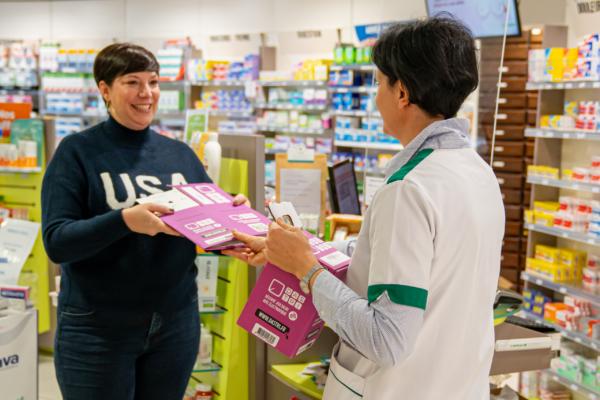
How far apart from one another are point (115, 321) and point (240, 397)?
1161mm

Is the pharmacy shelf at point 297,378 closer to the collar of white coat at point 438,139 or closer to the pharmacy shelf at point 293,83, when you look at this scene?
the collar of white coat at point 438,139

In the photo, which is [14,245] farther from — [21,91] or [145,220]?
[21,91]

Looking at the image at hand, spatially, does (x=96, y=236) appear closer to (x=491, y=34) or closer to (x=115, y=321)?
(x=115, y=321)

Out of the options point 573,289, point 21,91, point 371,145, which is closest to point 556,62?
point 573,289

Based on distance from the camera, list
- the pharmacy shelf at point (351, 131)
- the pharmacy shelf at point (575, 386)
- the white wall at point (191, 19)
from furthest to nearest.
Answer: the white wall at point (191, 19) → the pharmacy shelf at point (351, 131) → the pharmacy shelf at point (575, 386)

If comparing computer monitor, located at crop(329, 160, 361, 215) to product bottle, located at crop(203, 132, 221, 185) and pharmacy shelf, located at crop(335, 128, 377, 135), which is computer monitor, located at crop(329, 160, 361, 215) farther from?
pharmacy shelf, located at crop(335, 128, 377, 135)

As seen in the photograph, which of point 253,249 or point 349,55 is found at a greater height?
point 349,55

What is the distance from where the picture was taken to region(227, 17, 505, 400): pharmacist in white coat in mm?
1005

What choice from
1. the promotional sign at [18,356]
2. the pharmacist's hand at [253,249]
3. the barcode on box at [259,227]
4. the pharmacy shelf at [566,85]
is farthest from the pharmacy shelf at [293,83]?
the pharmacist's hand at [253,249]

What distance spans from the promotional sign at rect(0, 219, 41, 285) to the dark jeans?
2428mm

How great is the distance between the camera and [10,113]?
167 inches

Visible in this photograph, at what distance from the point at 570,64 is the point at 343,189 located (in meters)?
2.02

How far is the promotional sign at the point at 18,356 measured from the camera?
94.7 inches

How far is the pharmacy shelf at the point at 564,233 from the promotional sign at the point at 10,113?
4172 millimetres
